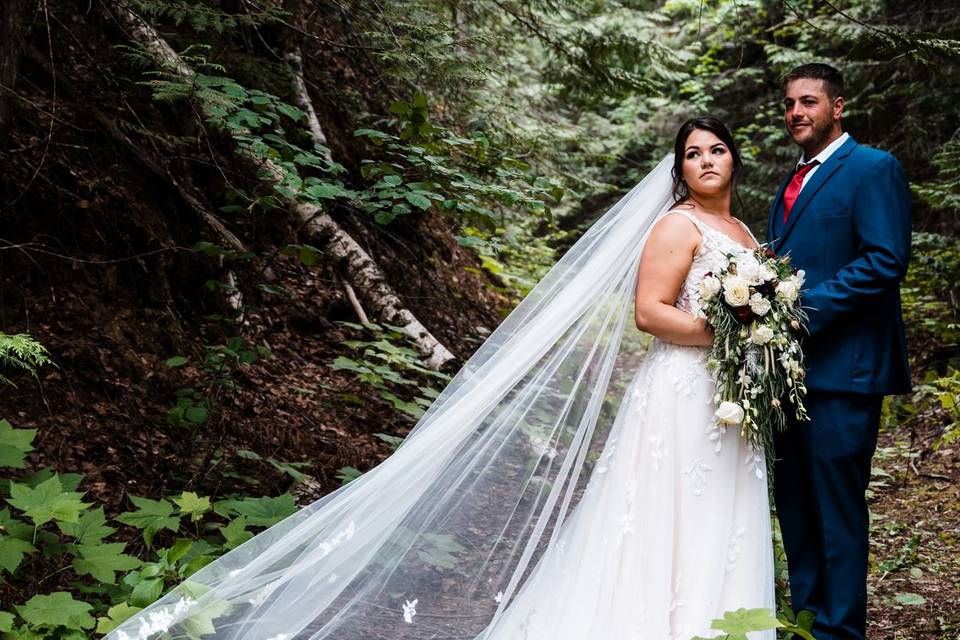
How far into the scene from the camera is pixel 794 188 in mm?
3562

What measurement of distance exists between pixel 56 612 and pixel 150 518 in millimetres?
679

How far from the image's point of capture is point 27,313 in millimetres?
4363

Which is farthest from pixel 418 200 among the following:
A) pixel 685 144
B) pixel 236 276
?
pixel 236 276

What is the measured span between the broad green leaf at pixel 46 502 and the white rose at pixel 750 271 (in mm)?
2757

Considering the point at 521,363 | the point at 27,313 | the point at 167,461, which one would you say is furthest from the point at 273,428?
the point at 521,363

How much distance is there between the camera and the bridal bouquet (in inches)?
118

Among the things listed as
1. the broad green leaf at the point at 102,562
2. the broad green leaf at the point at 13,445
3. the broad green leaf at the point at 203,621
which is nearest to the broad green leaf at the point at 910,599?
the broad green leaf at the point at 203,621

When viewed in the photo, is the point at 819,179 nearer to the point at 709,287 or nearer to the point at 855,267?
the point at 855,267

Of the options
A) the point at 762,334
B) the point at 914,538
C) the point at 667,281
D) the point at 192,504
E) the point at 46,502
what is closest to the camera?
the point at 762,334

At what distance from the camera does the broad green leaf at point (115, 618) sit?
2.73 metres

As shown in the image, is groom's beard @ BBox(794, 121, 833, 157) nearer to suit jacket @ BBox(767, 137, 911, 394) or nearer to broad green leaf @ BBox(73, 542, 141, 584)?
suit jacket @ BBox(767, 137, 911, 394)

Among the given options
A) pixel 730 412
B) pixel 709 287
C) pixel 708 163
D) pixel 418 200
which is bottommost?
pixel 730 412

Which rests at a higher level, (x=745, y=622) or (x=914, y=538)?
(x=745, y=622)

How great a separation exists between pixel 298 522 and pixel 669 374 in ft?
5.40
